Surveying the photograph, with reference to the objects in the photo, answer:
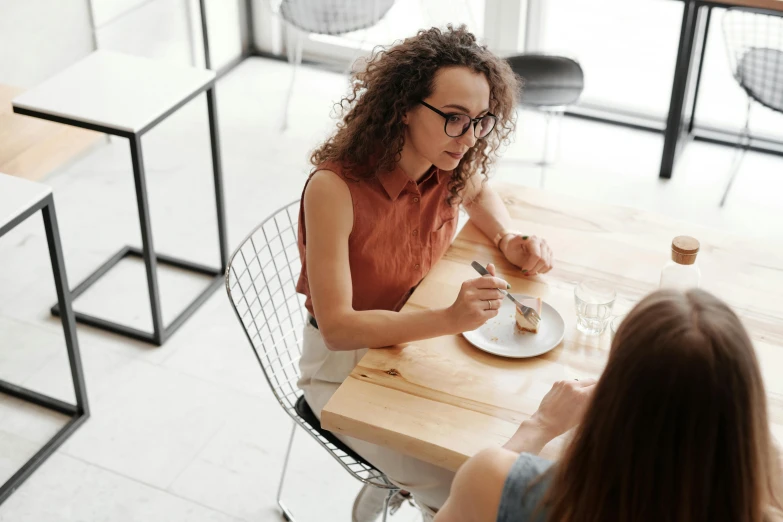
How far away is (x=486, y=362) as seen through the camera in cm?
160

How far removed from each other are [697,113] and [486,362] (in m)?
2.76

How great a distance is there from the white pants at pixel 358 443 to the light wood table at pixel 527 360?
0.19 metres

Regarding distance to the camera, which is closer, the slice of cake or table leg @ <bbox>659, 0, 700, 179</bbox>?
the slice of cake

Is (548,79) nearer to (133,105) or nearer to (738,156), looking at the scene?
(738,156)

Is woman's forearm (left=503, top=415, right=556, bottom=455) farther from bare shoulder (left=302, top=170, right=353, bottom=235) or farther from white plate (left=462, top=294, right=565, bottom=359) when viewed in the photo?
bare shoulder (left=302, top=170, right=353, bottom=235)

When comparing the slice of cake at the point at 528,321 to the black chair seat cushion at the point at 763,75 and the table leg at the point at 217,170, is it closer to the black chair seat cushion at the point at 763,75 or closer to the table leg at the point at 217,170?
the table leg at the point at 217,170

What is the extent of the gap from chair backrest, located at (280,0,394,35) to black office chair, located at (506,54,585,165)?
688mm

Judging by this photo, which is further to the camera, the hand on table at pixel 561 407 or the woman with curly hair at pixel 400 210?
the woman with curly hair at pixel 400 210

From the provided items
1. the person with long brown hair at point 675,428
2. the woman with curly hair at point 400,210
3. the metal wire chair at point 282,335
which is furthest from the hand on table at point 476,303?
the person with long brown hair at point 675,428

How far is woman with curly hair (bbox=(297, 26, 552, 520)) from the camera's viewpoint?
166 cm

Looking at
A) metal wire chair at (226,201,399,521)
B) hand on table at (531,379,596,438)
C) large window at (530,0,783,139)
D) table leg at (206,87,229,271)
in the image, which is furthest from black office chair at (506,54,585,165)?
hand on table at (531,379,596,438)

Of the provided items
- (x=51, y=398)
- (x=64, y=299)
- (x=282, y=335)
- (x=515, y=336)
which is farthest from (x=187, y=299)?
(x=515, y=336)

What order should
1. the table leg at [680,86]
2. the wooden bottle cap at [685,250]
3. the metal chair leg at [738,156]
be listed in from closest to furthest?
the wooden bottle cap at [685,250]
the table leg at [680,86]
the metal chair leg at [738,156]

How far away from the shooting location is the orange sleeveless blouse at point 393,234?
180 cm
